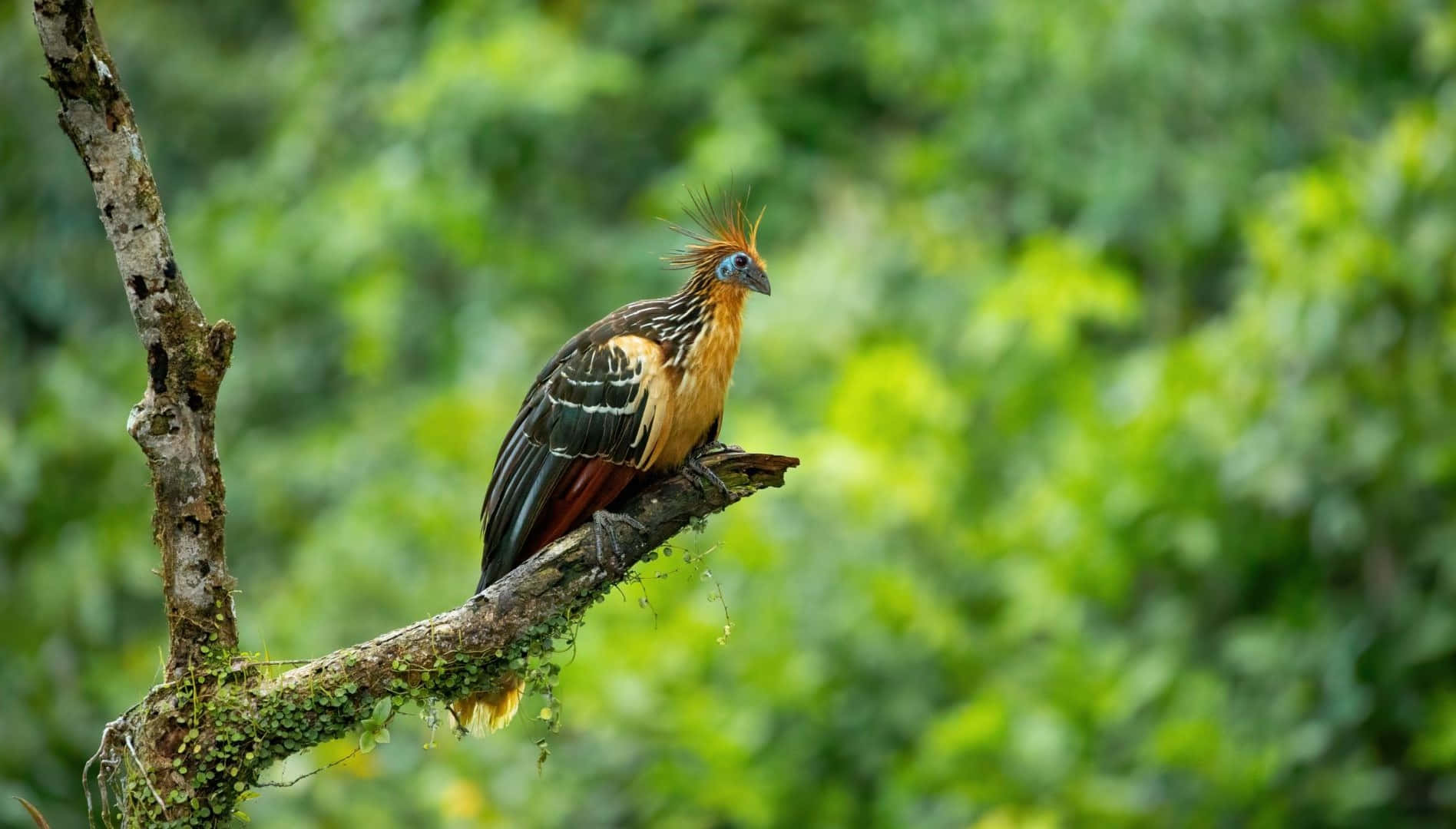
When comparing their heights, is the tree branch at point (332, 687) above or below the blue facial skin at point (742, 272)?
below

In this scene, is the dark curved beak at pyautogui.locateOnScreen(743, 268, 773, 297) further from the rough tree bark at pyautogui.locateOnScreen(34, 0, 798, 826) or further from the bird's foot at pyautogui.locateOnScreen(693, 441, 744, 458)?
the rough tree bark at pyautogui.locateOnScreen(34, 0, 798, 826)

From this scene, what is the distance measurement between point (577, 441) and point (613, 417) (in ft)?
0.41

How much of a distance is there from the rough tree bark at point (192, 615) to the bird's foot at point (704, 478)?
494 millimetres

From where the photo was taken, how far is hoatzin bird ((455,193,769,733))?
11.9 feet

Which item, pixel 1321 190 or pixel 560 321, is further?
pixel 560 321

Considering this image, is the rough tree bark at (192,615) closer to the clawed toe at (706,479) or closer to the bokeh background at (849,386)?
the clawed toe at (706,479)

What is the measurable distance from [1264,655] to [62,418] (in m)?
6.04

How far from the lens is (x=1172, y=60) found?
26.9 ft

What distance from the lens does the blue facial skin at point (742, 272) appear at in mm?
3969

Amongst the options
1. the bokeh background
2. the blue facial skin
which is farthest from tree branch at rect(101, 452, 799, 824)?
the blue facial skin

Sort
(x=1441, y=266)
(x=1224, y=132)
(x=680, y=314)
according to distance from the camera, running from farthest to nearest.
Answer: (x=1224, y=132) < (x=1441, y=266) < (x=680, y=314)

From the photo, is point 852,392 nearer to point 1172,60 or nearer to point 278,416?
point 1172,60

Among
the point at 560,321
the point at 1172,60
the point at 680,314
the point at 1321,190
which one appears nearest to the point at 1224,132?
the point at 1172,60

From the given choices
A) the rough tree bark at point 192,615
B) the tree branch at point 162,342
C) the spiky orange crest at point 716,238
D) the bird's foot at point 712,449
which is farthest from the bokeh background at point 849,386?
the tree branch at point 162,342
